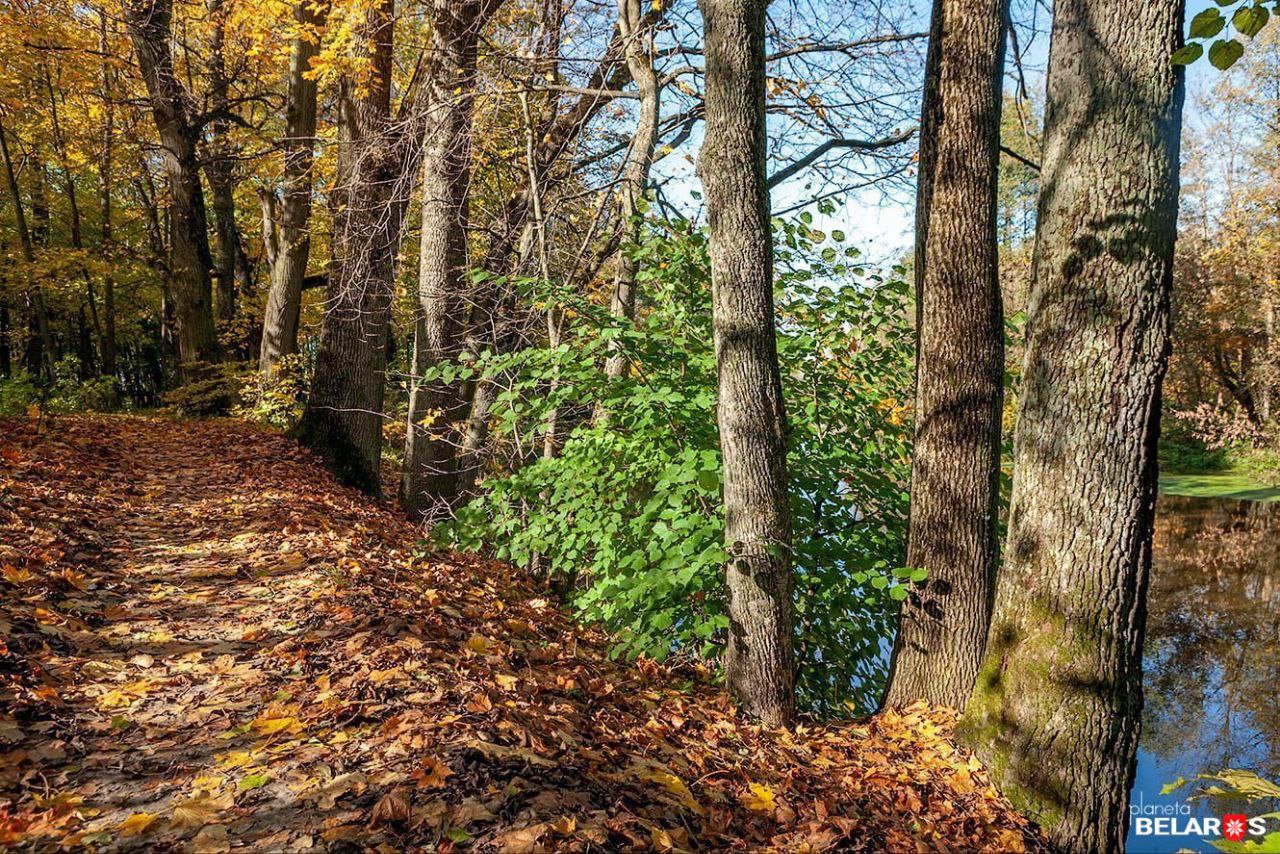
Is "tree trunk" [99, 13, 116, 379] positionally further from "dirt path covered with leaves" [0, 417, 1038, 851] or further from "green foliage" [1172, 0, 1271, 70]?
"green foliage" [1172, 0, 1271, 70]

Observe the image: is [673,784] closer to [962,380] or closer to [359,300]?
[962,380]

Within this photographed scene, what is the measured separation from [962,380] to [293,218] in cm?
1070

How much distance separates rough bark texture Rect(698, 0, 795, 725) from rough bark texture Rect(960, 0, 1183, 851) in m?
1.13

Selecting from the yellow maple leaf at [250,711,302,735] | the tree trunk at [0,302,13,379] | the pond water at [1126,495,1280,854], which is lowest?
the pond water at [1126,495,1280,854]

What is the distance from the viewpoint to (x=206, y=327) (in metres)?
12.6

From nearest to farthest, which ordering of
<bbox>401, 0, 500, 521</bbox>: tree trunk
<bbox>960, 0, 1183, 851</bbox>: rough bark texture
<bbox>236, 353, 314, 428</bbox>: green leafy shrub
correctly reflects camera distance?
<bbox>960, 0, 1183, 851</bbox>: rough bark texture, <bbox>401, 0, 500, 521</bbox>: tree trunk, <bbox>236, 353, 314, 428</bbox>: green leafy shrub

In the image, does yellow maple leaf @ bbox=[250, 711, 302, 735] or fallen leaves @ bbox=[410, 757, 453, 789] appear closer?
fallen leaves @ bbox=[410, 757, 453, 789]

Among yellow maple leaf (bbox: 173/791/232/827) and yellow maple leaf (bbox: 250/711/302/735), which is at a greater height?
yellow maple leaf (bbox: 250/711/302/735)

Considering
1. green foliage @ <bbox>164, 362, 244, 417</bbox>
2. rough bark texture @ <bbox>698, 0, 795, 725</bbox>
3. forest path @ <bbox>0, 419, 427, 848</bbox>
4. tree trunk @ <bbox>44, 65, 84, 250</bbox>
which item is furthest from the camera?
tree trunk @ <bbox>44, 65, 84, 250</bbox>

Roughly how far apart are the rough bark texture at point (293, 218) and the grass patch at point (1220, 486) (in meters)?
22.5

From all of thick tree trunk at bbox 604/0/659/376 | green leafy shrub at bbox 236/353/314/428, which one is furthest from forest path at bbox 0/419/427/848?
green leafy shrub at bbox 236/353/314/428

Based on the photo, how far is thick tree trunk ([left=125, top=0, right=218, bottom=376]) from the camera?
1080cm

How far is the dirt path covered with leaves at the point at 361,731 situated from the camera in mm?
2357

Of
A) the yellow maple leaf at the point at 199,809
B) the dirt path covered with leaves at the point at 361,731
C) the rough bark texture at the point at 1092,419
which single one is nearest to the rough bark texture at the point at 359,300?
the dirt path covered with leaves at the point at 361,731
